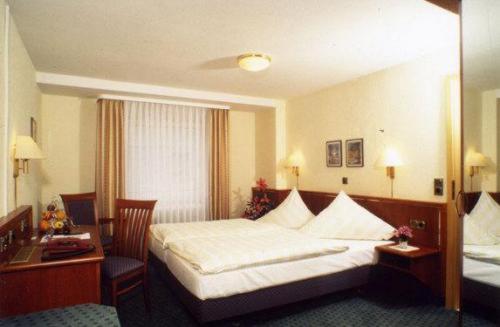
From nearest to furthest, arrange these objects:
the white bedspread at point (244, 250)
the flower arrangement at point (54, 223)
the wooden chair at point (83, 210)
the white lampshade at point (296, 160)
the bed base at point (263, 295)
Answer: the bed base at point (263, 295)
the white bedspread at point (244, 250)
the flower arrangement at point (54, 223)
the wooden chair at point (83, 210)
the white lampshade at point (296, 160)

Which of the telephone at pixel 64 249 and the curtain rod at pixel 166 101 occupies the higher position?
the curtain rod at pixel 166 101

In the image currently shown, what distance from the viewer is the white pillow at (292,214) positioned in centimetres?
461

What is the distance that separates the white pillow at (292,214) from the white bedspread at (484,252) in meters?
2.64

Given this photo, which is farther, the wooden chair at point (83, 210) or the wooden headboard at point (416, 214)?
the wooden chair at point (83, 210)

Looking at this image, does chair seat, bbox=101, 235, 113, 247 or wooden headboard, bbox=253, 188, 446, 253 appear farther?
chair seat, bbox=101, 235, 113, 247

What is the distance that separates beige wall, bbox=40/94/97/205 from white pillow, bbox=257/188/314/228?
115 inches

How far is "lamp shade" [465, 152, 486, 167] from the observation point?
1.86 metres

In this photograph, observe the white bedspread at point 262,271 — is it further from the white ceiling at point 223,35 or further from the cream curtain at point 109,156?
the white ceiling at point 223,35

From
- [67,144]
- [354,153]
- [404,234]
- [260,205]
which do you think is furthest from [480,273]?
[67,144]

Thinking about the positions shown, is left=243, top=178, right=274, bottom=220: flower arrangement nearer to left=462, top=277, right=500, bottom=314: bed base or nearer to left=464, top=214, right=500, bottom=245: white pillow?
left=462, top=277, right=500, bottom=314: bed base

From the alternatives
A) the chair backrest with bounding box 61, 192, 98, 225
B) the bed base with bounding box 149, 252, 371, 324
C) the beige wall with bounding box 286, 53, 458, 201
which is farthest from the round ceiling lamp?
the chair backrest with bounding box 61, 192, 98, 225

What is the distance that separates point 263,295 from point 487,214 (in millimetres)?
1772

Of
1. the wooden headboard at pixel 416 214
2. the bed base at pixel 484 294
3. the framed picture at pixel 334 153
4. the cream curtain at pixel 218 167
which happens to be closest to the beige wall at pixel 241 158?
the cream curtain at pixel 218 167

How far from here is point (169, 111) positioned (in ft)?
18.2
